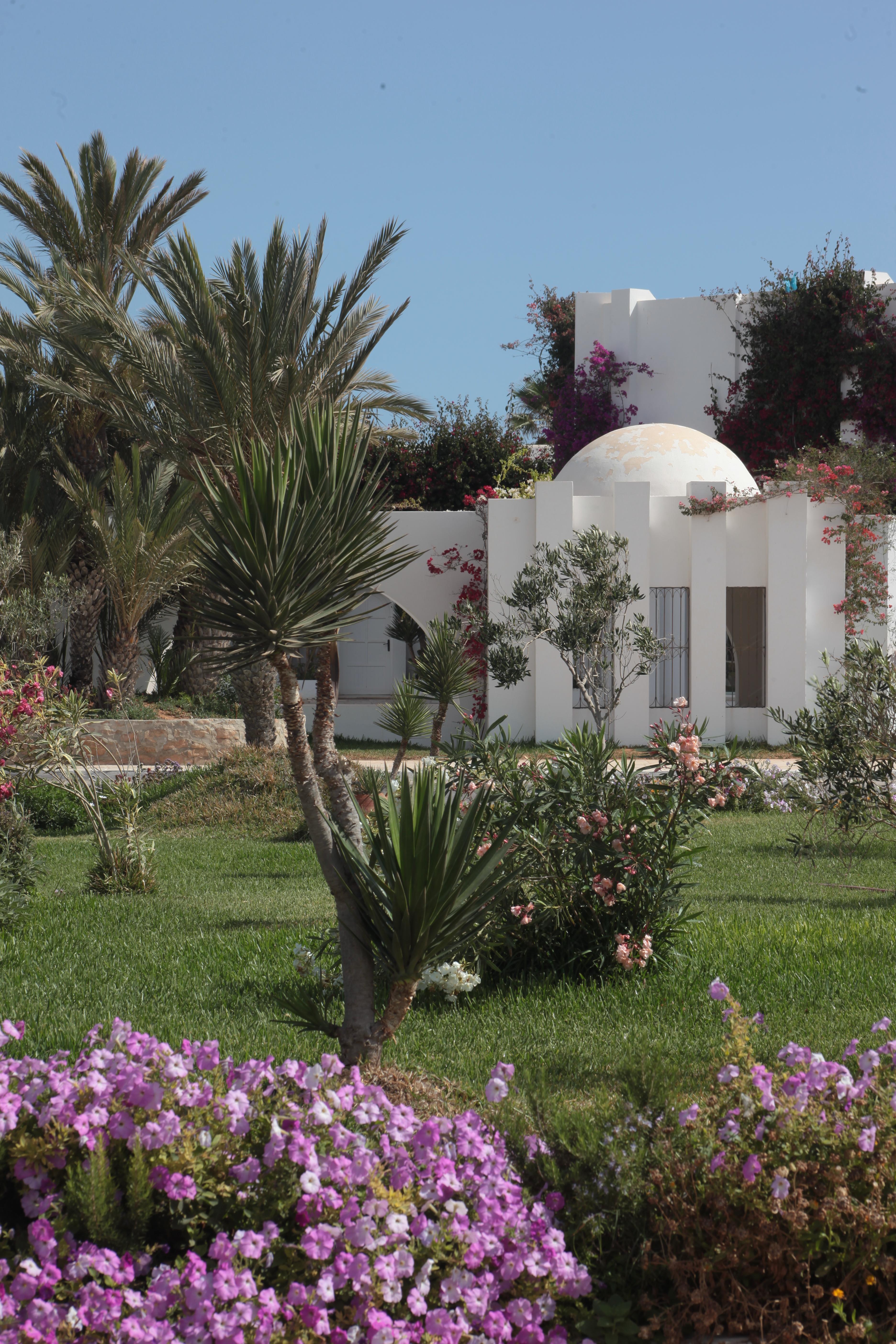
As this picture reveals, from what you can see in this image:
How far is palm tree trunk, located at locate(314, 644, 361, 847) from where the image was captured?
10.3 ft

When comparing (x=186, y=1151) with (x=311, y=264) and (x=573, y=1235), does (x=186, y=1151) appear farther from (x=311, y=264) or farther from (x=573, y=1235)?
(x=311, y=264)

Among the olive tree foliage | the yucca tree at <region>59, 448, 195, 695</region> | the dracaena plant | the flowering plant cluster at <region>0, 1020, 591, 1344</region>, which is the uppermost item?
the yucca tree at <region>59, 448, 195, 695</region>

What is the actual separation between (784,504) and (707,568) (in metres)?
1.48

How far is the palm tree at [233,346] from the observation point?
1192cm

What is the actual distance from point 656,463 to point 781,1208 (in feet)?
52.8

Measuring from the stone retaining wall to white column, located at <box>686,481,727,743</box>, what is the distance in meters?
6.34

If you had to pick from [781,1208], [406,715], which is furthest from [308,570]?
[406,715]

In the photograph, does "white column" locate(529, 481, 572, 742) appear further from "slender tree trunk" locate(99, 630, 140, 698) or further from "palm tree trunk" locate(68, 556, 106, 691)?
"palm tree trunk" locate(68, 556, 106, 691)

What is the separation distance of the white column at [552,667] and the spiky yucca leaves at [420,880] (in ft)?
44.4

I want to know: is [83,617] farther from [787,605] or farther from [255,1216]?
[255,1216]

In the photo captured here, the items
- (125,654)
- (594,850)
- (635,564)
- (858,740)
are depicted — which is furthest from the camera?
(125,654)

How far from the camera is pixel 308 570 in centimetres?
293

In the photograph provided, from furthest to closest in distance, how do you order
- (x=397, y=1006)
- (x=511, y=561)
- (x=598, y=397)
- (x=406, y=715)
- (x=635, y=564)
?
(x=598, y=397), (x=511, y=561), (x=635, y=564), (x=406, y=715), (x=397, y=1006)

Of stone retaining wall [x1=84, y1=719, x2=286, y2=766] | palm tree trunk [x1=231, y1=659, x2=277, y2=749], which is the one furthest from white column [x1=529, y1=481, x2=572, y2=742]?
palm tree trunk [x1=231, y1=659, x2=277, y2=749]
